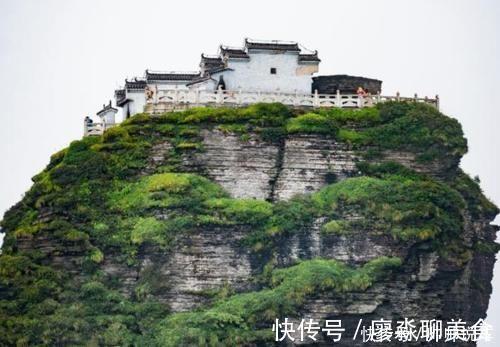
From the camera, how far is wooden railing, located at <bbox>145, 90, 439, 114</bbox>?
2918 inches

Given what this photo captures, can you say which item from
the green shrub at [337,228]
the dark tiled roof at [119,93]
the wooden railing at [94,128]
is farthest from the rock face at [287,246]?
the dark tiled roof at [119,93]

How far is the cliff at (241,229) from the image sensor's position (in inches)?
2682

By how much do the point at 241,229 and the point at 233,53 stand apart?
9.64 meters

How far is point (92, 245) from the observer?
70000 mm

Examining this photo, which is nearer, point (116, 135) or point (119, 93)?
point (116, 135)

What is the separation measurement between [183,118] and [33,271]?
29.4ft

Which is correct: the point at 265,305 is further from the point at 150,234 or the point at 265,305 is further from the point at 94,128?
the point at 94,128

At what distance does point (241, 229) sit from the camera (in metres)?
70.3

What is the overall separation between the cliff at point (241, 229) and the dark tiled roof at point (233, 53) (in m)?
3.77

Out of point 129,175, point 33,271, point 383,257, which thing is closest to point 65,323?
point 33,271

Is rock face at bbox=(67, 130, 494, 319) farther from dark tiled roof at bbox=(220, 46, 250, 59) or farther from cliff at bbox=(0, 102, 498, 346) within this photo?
dark tiled roof at bbox=(220, 46, 250, 59)

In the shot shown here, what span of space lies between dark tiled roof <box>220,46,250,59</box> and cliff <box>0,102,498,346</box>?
149 inches

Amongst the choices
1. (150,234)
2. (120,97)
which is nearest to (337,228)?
(150,234)

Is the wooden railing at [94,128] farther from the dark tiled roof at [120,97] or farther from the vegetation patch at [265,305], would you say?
the vegetation patch at [265,305]
